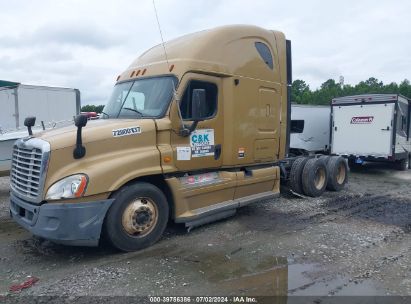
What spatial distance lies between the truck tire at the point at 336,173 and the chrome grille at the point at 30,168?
703 cm

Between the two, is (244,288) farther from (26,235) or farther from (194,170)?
(26,235)

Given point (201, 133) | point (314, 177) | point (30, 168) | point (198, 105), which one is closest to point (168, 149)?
point (201, 133)

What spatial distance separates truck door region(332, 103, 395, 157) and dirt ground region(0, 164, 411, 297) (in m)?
6.23

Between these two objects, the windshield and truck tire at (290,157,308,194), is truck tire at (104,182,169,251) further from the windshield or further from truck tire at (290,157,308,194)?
truck tire at (290,157,308,194)

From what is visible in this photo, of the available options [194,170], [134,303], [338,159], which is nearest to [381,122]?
[338,159]

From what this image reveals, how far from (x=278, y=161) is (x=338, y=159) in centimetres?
273

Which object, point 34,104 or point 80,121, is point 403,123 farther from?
point 34,104

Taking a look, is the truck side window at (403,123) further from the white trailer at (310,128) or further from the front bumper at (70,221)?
the front bumper at (70,221)

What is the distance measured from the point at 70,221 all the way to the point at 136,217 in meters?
0.91

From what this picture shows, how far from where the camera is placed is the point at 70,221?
5012 millimetres

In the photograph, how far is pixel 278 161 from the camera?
26.8ft

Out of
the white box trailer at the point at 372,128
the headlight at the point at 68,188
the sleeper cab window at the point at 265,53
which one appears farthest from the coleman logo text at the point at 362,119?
the headlight at the point at 68,188

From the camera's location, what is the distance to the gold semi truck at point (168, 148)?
510cm

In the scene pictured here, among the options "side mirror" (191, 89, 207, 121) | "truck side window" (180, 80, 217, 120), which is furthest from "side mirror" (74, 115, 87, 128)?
"side mirror" (191, 89, 207, 121)
